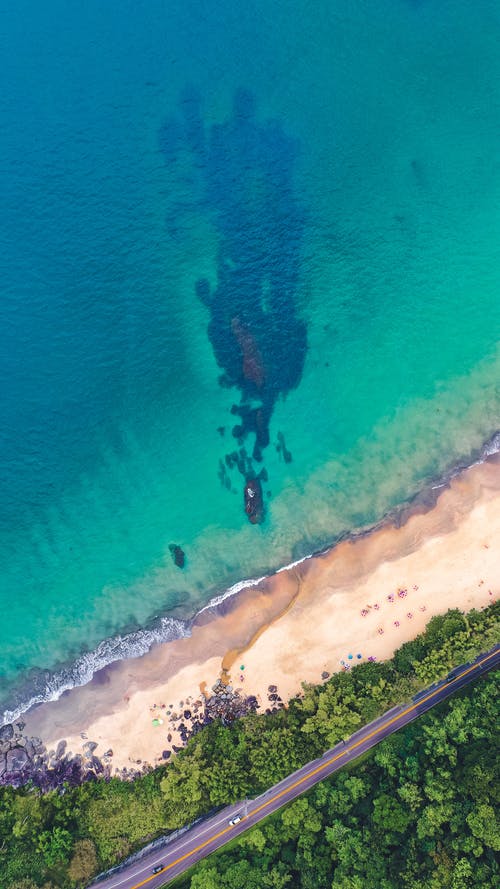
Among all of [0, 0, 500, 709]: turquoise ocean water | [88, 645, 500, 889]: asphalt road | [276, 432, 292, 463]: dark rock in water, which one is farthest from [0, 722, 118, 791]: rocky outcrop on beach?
[276, 432, 292, 463]: dark rock in water

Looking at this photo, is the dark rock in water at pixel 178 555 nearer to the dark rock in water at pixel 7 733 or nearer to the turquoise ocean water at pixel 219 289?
the turquoise ocean water at pixel 219 289

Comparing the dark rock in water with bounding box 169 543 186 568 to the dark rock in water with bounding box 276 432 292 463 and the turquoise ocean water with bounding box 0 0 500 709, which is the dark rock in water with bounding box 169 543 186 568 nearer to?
the turquoise ocean water with bounding box 0 0 500 709

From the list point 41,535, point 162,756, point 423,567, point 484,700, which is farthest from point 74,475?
point 484,700

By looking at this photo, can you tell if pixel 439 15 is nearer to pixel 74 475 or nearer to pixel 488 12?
pixel 488 12

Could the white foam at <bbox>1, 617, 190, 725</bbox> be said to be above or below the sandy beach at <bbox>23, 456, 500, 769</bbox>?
above

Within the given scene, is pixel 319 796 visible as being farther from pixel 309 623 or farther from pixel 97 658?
pixel 97 658

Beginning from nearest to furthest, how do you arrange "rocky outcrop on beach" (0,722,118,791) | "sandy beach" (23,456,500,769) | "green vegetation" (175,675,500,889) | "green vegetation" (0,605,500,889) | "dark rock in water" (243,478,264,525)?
1. "green vegetation" (175,675,500,889)
2. "green vegetation" (0,605,500,889)
3. "rocky outcrop on beach" (0,722,118,791)
4. "sandy beach" (23,456,500,769)
5. "dark rock in water" (243,478,264,525)
